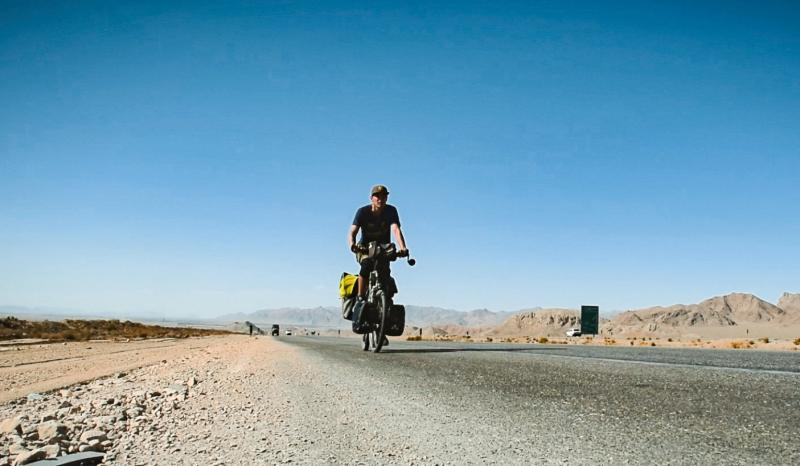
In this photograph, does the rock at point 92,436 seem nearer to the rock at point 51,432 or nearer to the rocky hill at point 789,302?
the rock at point 51,432

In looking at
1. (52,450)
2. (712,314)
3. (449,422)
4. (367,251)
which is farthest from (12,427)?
(712,314)

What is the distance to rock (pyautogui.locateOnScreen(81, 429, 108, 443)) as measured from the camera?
2520 mm

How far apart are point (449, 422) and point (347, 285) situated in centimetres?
629

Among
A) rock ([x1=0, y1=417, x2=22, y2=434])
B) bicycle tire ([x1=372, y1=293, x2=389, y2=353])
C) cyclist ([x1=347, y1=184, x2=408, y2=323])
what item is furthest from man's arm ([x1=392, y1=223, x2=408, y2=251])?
rock ([x1=0, y1=417, x2=22, y2=434])

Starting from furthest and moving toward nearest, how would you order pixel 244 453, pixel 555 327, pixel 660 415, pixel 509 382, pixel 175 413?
pixel 555 327 < pixel 509 382 < pixel 175 413 < pixel 660 415 < pixel 244 453

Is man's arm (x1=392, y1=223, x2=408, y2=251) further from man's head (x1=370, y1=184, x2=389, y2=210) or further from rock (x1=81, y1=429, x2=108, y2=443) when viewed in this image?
rock (x1=81, y1=429, x2=108, y2=443)

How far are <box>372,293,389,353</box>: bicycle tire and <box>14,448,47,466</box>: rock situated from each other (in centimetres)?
603

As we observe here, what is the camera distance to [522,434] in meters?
2.36

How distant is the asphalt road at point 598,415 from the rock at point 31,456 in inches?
59.8

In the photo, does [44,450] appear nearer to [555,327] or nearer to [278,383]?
[278,383]

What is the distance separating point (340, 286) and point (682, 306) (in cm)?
16004

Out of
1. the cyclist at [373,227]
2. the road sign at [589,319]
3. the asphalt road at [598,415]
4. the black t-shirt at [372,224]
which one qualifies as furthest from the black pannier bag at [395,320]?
the road sign at [589,319]

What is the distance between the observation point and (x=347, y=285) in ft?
29.1

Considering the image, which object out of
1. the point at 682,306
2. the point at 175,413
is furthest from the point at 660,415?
the point at 682,306
